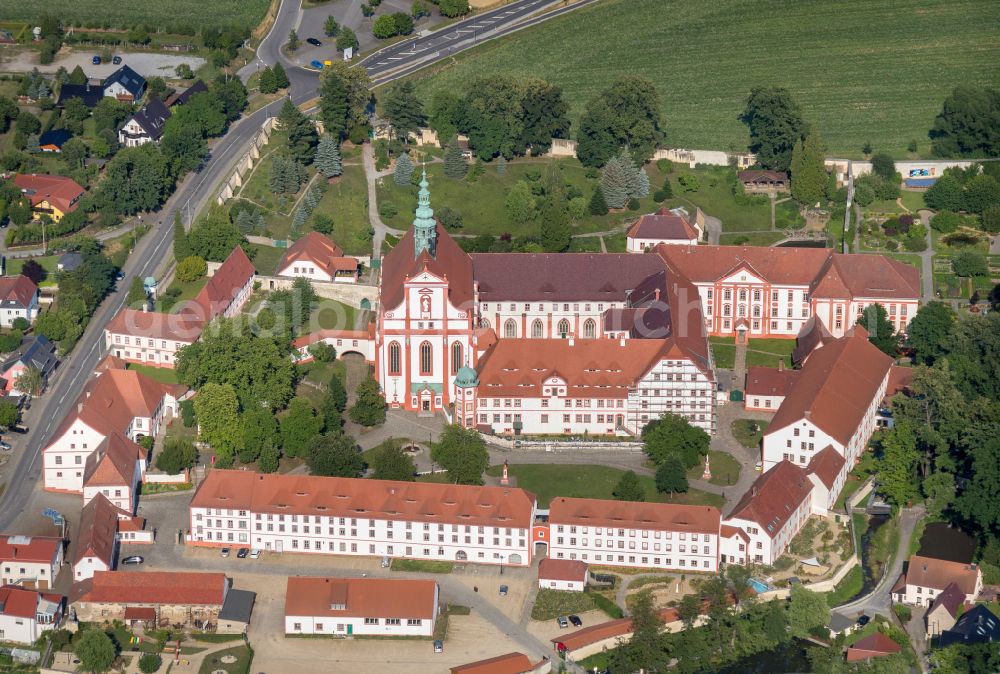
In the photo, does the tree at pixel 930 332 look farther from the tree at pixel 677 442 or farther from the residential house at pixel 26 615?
the residential house at pixel 26 615

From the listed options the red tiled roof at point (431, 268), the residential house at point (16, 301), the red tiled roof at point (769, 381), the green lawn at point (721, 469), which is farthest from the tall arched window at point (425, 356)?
the residential house at point (16, 301)

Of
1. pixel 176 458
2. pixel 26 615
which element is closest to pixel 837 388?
pixel 176 458

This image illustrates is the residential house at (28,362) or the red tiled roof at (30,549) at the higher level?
the residential house at (28,362)

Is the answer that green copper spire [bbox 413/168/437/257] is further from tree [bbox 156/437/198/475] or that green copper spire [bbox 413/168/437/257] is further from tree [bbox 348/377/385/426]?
tree [bbox 156/437/198/475]

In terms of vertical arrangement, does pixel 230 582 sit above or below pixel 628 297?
below

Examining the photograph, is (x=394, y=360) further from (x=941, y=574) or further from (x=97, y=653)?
(x=941, y=574)

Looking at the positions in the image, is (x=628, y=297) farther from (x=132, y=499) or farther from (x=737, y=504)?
(x=132, y=499)

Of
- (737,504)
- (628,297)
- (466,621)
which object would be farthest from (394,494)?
(628,297)

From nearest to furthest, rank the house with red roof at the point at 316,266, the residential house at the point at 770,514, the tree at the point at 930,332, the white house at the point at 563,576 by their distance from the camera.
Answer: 1. the white house at the point at 563,576
2. the residential house at the point at 770,514
3. the tree at the point at 930,332
4. the house with red roof at the point at 316,266
